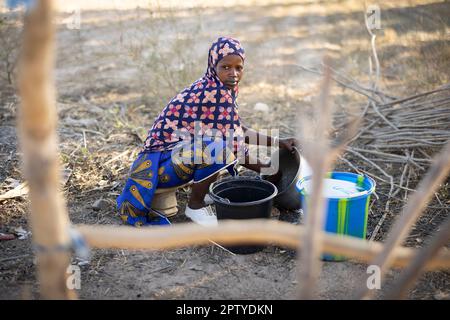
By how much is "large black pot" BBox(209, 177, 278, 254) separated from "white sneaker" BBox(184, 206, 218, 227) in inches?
5.9

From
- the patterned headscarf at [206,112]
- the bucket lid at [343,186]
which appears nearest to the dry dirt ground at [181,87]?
the bucket lid at [343,186]

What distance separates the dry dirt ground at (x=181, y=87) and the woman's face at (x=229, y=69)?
70 centimetres

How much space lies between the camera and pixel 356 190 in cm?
267

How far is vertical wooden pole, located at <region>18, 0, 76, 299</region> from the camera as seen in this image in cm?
134

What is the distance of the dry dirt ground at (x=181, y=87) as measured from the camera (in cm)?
250

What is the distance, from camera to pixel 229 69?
2939 millimetres

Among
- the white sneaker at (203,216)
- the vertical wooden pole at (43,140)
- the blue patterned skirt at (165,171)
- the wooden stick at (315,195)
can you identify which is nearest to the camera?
the vertical wooden pole at (43,140)

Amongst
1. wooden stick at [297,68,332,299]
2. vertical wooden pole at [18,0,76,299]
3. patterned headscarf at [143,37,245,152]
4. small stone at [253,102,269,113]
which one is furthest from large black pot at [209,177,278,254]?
small stone at [253,102,269,113]

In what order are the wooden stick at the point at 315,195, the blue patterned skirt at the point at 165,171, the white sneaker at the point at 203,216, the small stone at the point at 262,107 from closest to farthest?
the wooden stick at the point at 315,195, the blue patterned skirt at the point at 165,171, the white sneaker at the point at 203,216, the small stone at the point at 262,107

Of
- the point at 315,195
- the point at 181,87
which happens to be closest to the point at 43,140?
the point at 315,195

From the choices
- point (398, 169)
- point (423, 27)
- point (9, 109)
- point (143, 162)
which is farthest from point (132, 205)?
point (423, 27)

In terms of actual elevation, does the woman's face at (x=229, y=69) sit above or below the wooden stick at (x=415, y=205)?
above

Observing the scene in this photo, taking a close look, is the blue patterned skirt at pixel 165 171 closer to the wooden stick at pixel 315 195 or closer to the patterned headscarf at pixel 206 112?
the patterned headscarf at pixel 206 112

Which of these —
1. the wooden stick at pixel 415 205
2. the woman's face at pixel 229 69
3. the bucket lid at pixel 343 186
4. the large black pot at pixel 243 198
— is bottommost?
the large black pot at pixel 243 198
